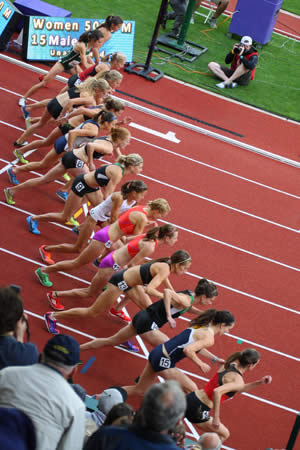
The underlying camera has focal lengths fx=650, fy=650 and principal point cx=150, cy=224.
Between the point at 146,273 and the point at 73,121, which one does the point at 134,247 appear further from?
the point at 73,121

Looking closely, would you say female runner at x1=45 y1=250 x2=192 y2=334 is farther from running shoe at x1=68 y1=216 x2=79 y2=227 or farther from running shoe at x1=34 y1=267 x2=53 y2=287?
running shoe at x1=68 y1=216 x2=79 y2=227

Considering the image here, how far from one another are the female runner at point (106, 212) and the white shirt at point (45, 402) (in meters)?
4.38

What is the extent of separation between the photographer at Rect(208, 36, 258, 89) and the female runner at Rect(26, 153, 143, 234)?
834 centimetres

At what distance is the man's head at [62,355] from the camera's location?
4.18 metres

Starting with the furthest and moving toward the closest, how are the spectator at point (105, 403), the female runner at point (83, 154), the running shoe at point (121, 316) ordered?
the female runner at point (83, 154) → the running shoe at point (121, 316) → the spectator at point (105, 403)

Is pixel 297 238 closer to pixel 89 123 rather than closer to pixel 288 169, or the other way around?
pixel 288 169

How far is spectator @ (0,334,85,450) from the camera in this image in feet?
13.2

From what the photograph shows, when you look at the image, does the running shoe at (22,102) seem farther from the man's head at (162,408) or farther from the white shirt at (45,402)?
the man's head at (162,408)

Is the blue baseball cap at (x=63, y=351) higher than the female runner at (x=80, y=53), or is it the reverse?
the female runner at (x=80, y=53)

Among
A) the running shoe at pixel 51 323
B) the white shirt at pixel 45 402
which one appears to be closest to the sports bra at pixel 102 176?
the running shoe at pixel 51 323

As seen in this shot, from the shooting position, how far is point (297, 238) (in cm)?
1164

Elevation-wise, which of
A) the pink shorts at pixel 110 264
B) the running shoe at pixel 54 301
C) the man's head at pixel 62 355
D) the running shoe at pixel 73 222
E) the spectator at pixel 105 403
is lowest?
the running shoe at pixel 54 301

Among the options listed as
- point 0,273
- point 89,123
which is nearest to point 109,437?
point 0,273

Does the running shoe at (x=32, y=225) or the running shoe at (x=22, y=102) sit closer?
the running shoe at (x=32, y=225)
